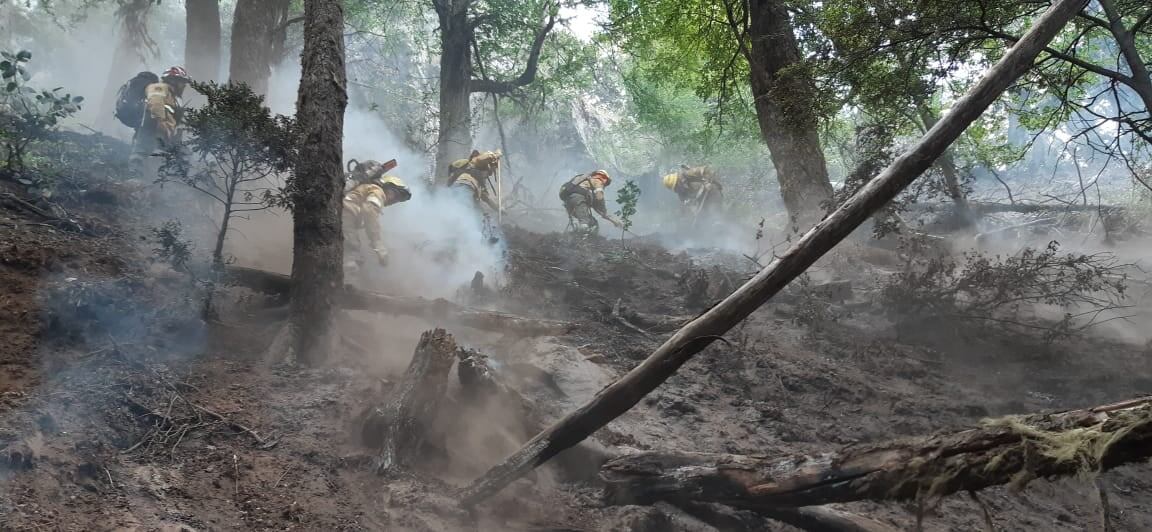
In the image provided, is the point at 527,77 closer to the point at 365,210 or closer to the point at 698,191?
the point at 698,191

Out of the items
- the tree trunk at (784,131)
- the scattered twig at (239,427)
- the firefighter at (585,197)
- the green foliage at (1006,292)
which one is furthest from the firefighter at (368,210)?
the green foliage at (1006,292)

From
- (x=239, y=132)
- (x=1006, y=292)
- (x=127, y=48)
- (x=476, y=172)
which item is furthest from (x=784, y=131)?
(x=127, y=48)

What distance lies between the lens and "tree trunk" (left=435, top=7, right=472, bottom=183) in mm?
14438

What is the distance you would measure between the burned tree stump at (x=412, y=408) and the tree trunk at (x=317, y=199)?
1360 mm

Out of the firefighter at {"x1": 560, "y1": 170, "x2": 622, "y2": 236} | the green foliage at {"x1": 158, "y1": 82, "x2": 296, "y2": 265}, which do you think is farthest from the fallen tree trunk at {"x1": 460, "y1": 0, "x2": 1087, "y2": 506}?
the firefighter at {"x1": 560, "y1": 170, "x2": 622, "y2": 236}

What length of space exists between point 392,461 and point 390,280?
17.4 ft

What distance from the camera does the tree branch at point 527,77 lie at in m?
14.5

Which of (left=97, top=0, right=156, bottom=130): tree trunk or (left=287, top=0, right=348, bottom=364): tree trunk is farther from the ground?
(left=97, top=0, right=156, bottom=130): tree trunk

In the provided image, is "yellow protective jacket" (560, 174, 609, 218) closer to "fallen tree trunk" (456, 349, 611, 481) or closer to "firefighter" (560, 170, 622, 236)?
"firefighter" (560, 170, 622, 236)

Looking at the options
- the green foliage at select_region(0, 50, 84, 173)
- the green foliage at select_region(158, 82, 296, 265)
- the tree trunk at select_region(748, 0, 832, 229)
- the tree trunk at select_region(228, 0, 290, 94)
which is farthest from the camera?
the tree trunk at select_region(228, 0, 290, 94)

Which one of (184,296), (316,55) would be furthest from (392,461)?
(316,55)

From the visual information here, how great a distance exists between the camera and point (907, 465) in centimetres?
256

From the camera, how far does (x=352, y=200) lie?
10195mm

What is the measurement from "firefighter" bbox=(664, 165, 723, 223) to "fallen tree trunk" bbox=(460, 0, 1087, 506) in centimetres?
1382
